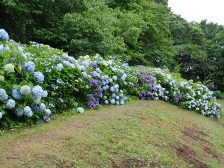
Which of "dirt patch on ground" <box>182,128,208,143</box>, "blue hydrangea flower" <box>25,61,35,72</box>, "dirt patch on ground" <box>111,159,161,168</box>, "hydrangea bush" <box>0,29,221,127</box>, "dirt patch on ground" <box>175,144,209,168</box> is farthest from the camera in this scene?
"dirt patch on ground" <box>182,128,208,143</box>

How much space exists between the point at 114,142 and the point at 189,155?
163 cm

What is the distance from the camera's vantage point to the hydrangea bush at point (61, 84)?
5996mm

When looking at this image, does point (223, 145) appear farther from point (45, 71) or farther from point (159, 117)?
point (45, 71)

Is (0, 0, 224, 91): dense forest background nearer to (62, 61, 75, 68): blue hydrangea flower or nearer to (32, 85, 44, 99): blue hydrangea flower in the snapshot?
(62, 61, 75, 68): blue hydrangea flower

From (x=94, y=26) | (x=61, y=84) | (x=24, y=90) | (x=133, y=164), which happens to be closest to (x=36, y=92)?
(x=24, y=90)

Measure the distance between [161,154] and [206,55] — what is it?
75.3ft

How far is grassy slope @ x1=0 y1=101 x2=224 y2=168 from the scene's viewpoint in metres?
4.99

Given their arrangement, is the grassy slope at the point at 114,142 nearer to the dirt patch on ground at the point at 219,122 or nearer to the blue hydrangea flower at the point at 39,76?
the blue hydrangea flower at the point at 39,76

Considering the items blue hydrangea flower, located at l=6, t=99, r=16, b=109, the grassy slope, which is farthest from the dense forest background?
blue hydrangea flower, located at l=6, t=99, r=16, b=109

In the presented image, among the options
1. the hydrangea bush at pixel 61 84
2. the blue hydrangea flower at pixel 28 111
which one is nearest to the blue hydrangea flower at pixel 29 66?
the hydrangea bush at pixel 61 84

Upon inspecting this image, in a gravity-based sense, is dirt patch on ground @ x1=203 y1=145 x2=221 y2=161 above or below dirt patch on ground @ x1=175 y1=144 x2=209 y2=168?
below

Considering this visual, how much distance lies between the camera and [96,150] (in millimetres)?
5562

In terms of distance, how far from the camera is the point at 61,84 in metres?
7.27

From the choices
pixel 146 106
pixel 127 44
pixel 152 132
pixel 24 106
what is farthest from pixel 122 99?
pixel 127 44
